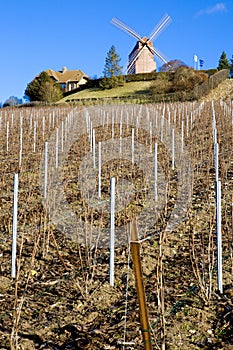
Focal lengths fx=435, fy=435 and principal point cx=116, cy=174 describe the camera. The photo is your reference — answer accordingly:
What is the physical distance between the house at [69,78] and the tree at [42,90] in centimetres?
1666

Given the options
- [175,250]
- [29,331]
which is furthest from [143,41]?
[29,331]

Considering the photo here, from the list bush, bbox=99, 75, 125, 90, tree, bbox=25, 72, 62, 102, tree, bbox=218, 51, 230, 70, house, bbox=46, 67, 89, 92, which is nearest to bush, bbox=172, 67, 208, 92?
bush, bbox=99, 75, 125, 90

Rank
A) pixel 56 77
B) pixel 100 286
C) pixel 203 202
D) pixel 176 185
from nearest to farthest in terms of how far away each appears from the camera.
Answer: pixel 100 286 < pixel 203 202 < pixel 176 185 < pixel 56 77

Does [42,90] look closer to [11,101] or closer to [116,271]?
[11,101]

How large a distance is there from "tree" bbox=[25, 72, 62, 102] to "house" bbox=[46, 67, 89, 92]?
1666 cm

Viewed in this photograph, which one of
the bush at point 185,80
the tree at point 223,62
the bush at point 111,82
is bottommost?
the bush at point 185,80

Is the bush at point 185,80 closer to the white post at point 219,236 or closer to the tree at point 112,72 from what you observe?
the tree at point 112,72

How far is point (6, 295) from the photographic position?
341 centimetres

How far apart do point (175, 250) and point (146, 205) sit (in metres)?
1.66

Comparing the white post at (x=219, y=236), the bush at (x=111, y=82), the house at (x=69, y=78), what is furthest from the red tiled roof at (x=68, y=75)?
the white post at (x=219, y=236)

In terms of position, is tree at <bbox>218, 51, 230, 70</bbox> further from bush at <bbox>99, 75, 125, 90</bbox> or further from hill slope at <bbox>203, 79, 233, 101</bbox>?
hill slope at <bbox>203, 79, 233, 101</bbox>

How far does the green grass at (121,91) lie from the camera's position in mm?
39928

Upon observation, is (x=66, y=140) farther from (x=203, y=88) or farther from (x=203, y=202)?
(x=203, y=88)

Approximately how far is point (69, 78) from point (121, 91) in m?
20.2
